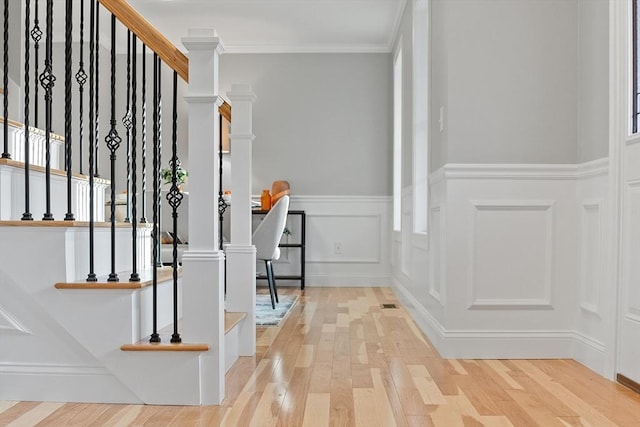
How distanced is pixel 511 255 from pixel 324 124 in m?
3.43

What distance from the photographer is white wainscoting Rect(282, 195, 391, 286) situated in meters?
5.77

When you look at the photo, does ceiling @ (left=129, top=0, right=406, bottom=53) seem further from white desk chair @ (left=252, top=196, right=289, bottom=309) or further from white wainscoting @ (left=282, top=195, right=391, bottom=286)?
white desk chair @ (left=252, top=196, right=289, bottom=309)

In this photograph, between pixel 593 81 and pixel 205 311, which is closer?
pixel 205 311

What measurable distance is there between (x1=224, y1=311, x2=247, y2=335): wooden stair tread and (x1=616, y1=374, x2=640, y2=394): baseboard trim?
1497 mm

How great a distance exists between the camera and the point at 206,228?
1.90 metres

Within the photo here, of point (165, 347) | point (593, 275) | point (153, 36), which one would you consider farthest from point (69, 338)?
point (593, 275)

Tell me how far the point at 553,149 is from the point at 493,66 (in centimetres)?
47

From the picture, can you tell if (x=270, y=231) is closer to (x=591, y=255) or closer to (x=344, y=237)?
(x=344, y=237)

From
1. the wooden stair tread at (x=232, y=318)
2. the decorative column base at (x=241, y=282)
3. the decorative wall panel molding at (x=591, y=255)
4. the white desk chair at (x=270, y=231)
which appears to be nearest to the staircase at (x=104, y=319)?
the wooden stair tread at (x=232, y=318)

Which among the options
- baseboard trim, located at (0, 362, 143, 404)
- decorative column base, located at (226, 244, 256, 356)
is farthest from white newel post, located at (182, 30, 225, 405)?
decorative column base, located at (226, 244, 256, 356)

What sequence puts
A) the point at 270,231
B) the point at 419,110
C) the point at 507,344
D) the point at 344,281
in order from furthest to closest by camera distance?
the point at 344,281
the point at 270,231
the point at 419,110
the point at 507,344

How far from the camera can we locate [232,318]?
2.45 m

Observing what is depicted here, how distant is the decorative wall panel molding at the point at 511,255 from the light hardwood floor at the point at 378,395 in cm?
29

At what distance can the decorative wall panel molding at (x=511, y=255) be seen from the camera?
2.64m
